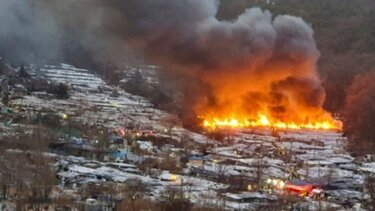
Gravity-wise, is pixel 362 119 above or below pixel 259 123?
above

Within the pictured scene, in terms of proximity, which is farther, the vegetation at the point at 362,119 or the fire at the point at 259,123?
the fire at the point at 259,123

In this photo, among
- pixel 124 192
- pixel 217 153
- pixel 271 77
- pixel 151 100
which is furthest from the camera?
pixel 151 100

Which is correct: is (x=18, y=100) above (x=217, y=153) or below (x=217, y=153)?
above

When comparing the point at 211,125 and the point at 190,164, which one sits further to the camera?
the point at 211,125

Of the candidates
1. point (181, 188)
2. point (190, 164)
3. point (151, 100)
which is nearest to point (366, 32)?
point (151, 100)

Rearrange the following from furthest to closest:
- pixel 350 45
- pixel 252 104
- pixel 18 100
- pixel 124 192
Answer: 1. pixel 350 45
2. pixel 18 100
3. pixel 252 104
4. pixel 124 192

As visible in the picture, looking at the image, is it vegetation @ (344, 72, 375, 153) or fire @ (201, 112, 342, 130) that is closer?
vegetation @ (344, 72, 375, 153)

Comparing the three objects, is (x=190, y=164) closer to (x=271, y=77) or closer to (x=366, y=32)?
(x=271, y=77)

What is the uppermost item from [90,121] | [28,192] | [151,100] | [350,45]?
[350,45]

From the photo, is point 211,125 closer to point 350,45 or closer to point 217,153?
point 217,153
